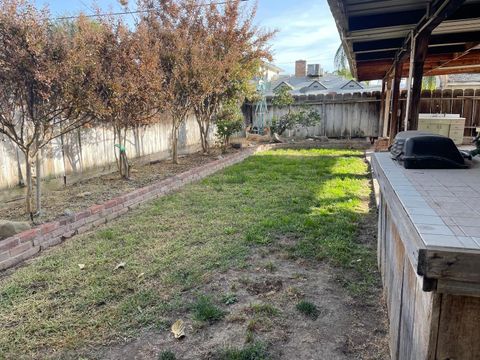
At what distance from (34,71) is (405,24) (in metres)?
4.34

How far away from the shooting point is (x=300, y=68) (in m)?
27.6

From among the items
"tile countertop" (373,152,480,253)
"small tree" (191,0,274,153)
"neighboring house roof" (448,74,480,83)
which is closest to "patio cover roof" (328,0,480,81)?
"tile countertop" (373,152,480,253)

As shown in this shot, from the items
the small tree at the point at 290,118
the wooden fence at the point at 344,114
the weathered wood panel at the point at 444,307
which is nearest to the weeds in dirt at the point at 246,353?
the weathered wood panel at the point at 444,307

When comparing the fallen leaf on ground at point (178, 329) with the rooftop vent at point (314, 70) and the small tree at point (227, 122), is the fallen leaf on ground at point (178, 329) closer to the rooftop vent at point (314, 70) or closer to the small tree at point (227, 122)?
the small tree at point (227, 122)

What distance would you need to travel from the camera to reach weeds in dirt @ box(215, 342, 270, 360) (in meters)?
1.86

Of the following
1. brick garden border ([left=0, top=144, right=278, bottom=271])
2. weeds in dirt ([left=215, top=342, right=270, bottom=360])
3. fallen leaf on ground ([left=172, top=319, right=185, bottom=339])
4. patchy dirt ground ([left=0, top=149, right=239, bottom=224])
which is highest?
patchy dirt ground ([left=0, top=149, right=239, bottom=224])

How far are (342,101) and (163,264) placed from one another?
1079 centimetres

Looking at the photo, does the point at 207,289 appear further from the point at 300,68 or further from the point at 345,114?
the point at 300,68

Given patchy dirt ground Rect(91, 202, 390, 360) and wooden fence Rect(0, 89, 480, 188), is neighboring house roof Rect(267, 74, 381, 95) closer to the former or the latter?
wooden fence Rect(0, 89, 480, 188)

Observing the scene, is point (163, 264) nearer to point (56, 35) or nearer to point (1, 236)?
point (1, 236)

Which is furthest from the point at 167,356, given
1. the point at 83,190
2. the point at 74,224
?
the point at 83,190

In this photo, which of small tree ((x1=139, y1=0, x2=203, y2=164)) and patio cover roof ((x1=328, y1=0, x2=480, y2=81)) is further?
small tree ((x1=139, y1=0, x2=203, y2=164))

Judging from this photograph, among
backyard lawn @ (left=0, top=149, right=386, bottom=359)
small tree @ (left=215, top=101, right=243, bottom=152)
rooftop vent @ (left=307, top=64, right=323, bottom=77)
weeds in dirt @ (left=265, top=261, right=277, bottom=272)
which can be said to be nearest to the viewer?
backyard lawn @ (left=0, top=149, right=386, bottom=359)

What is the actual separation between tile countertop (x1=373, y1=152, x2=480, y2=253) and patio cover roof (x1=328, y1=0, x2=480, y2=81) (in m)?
1.78
